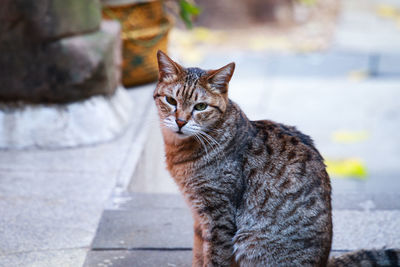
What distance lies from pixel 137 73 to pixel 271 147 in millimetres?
3116

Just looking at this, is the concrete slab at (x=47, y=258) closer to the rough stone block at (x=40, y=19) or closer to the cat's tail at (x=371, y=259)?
the cat's tail at (x=371, y=259)

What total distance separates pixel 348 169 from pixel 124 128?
6.95 feet

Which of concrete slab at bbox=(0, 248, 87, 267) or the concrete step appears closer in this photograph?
concrete slab at bbox=(0, 248, 87, 267)

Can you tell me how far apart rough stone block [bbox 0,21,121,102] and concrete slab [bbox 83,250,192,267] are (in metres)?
1.75

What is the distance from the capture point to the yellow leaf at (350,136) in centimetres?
563

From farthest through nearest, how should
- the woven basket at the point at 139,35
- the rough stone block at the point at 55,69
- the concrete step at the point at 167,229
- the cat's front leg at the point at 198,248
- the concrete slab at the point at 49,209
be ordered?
1. the woven basket at the point at 139,35
2. the rough stone block at the point at 55,69
3. the concrete slab at the point at 49,209
4. the concrete step at the point at 167,229
5. the cat's front leg at the point at 198,248

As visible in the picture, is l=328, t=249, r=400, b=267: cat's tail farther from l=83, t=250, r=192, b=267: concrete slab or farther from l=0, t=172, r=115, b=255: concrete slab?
l=0, t=172, r=115, b=255: concrete slab

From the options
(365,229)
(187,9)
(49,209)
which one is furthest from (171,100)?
(187,9)

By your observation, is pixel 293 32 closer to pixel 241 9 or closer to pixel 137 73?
pixel 241 9

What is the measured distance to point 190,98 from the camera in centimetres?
263

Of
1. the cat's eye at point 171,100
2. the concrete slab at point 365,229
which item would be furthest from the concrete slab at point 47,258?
the concrete slab at point 365,229

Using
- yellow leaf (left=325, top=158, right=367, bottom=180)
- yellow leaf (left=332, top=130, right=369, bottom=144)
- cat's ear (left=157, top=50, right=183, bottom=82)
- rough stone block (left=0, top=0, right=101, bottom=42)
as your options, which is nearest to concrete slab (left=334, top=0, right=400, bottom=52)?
yellow leaf (left=332, top=130, right=369, bottom=144)

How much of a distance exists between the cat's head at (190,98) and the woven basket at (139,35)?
2.76m

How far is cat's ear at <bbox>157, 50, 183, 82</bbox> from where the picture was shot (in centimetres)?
271
